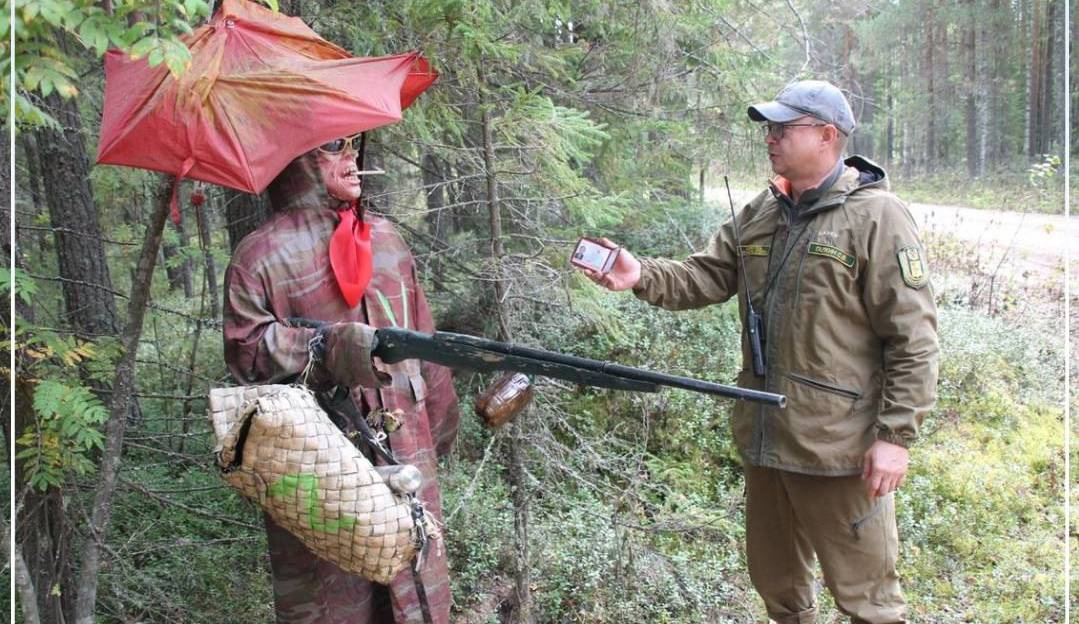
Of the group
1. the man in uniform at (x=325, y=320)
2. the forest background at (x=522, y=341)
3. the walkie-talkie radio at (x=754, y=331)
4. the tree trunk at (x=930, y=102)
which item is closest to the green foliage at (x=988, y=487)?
the forest background at (x=522, y=341)

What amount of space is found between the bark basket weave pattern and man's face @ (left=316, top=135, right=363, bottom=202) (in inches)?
31.9

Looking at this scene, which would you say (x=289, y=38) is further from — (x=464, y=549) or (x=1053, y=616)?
(x=1053, y=616)

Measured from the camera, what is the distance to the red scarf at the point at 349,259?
2.72 metres

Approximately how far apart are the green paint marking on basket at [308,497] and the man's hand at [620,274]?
143 cm

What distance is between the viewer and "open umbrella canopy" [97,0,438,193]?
2.49 metres

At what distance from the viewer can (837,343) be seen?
9.66 ft

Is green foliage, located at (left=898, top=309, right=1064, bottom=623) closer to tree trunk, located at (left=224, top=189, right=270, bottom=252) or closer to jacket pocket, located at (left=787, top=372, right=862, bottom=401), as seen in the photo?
jacket pocket, located at (left=787, top=372, right=862, bottom=401)

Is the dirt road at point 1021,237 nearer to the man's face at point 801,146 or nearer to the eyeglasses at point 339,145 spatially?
the man's face at point 801,146

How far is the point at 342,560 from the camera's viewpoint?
7.57 ft

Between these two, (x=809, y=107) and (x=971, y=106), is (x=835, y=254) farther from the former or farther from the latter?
(x=971, y=106)

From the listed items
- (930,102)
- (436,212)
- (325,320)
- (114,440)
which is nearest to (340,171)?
(325,320)

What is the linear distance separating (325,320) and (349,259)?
233 mm

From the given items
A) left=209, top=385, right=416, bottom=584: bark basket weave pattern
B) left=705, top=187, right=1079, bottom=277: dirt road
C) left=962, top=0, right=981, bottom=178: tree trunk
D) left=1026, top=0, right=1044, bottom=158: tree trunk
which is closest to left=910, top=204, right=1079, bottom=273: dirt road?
left=705, top=187, right=1079, bottom=277: dirt road

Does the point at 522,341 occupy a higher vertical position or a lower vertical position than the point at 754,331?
lower
